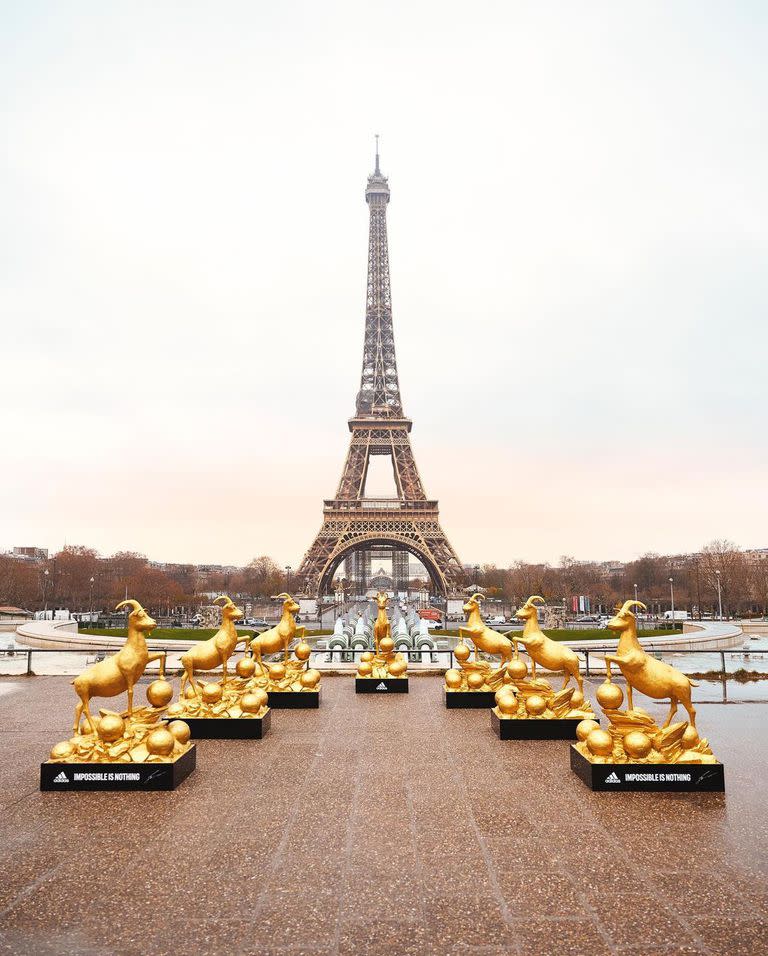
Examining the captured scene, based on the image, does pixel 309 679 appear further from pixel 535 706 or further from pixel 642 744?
pixel 642 744

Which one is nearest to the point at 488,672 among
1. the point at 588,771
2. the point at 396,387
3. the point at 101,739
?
the point at 588,771

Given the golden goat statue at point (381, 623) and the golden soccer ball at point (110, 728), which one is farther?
the golden goat statue at point (381, 623)

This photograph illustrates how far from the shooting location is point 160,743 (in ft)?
21.5

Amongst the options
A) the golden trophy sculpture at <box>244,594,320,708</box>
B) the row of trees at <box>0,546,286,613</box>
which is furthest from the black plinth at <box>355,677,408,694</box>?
the row of trees at <box>0,546,286,613</box>

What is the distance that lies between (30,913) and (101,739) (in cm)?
268

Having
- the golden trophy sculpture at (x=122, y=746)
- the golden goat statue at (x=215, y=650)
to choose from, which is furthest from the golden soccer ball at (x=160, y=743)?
the golden goat statue at (x=215, y=650)

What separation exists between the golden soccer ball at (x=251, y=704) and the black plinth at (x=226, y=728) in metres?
0.13

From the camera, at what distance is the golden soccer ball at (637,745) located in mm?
6438

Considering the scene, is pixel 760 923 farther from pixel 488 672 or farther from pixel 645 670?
pixel 488 672

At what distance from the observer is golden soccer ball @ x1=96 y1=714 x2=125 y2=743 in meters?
6.61

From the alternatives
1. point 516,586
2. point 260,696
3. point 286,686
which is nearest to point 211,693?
point 260,696

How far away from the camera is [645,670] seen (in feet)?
22.0

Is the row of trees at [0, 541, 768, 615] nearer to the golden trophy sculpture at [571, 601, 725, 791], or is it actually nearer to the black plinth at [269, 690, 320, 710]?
the black plinth at [269, 690, 320, 710]

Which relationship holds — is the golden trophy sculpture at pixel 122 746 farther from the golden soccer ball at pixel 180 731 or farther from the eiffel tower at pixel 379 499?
the eiffel tower at pixel 379 499
